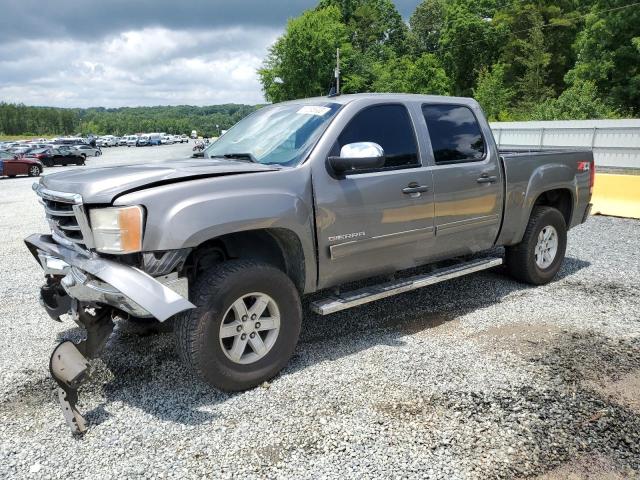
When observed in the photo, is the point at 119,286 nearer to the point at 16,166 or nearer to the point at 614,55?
the point at 16,166

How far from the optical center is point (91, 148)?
4547 cm

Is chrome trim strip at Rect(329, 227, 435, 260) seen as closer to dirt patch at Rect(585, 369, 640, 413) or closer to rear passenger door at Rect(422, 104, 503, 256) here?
rear passenger door at Rect(422, 104, 503, 256)

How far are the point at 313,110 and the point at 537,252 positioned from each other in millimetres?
3117

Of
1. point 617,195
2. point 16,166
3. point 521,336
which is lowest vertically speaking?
point 521,336

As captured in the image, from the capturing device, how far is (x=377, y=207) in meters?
3.98

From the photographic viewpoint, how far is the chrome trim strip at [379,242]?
382cm

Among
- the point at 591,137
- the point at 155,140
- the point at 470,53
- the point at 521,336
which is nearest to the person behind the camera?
the point at 521,336

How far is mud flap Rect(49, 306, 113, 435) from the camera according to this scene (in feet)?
9.88

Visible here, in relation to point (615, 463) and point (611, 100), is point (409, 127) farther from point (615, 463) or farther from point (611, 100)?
point (611, 100)

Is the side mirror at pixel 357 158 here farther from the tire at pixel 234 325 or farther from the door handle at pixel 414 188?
the tire at pixel 234 325

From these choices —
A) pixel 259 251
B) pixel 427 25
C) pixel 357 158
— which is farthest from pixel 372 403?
pixel 427 25

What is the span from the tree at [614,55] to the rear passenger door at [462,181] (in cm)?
3317

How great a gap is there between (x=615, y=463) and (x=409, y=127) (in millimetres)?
2808

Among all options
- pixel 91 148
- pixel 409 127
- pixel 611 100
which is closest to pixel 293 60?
pixel 91 148
